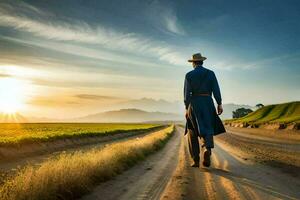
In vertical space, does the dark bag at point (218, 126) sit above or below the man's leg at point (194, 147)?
above

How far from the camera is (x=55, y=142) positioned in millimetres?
36969

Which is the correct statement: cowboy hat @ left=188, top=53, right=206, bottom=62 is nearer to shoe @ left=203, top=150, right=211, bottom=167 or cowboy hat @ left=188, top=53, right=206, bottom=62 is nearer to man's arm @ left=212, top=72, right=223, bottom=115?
man's arm @ left=212, top=72, right=223, bottom=115

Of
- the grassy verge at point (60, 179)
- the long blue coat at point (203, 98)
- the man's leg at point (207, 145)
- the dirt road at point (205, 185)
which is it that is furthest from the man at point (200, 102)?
the grassy verge at point (60, 179)

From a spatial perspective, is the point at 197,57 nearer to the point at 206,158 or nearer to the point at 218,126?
the point at 218,126

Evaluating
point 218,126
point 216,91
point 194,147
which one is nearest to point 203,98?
point 216,91

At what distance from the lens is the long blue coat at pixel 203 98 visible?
11.6 meters

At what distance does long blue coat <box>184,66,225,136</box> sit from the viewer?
11586 mm

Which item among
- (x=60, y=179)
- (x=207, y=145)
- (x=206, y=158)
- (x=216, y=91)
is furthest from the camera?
(x=216, y=91)

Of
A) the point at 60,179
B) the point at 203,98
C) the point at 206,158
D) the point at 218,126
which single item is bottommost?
the point at 60,179

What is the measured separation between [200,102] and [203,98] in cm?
16

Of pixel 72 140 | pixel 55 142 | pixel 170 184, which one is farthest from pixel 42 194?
pixel 72 140

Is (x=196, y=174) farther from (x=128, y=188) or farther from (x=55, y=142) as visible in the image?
(x=55, y=142)

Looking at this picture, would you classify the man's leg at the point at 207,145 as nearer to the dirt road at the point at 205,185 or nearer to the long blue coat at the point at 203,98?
the long blue coat at the point at 203,98

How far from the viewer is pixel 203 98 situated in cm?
1177
